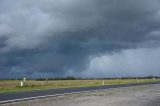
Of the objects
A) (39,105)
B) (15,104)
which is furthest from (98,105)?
(15,104)

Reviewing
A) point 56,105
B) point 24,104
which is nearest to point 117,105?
point 56,105

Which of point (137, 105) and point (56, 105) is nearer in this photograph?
point (56, 105)

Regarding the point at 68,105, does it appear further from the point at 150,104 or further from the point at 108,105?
the point at 150,104

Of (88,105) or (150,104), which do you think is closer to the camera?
(88,105)

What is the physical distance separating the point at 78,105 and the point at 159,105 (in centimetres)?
502

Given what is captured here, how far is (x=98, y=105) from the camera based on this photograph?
19.1 metres

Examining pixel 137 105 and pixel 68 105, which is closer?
pixel 68 105

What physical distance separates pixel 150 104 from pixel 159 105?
0.88 meters

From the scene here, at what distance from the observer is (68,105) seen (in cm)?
1867

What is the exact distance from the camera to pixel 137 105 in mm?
19969

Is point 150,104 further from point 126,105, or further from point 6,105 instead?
point 6,105

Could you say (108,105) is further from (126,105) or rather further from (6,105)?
(6,105)

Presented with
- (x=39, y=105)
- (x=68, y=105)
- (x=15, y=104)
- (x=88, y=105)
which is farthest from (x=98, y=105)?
(x=15, y=104)

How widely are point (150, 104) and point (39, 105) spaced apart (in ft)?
23.0
